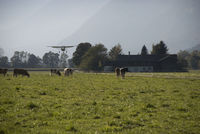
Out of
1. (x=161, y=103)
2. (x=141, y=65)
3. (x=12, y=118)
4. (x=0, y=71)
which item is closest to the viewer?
(x=12, y=118)

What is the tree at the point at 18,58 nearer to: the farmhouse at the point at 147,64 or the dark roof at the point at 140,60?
the farmhouse at the point at 147,64

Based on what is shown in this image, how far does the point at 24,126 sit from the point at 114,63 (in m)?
86.8

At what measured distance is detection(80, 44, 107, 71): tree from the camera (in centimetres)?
8394

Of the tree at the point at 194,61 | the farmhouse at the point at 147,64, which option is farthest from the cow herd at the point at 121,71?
the tree at the point at 194,61

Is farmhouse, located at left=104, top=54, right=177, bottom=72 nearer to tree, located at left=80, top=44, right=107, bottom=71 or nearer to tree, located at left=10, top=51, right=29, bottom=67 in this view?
tree, located at left=80, top=44, right=107, bottom=71

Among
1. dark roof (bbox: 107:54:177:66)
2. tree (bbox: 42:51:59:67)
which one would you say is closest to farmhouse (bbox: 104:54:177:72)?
dark roof (bbox: 107:54:177:66)

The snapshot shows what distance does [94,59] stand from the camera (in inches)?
3332

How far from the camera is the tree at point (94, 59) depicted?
8394 centimetres

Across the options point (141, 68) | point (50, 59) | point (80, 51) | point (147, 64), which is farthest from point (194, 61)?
point (50, 59)

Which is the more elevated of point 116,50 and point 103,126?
point 116,50

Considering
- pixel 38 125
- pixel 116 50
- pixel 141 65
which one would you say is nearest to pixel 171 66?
pixel 141 65

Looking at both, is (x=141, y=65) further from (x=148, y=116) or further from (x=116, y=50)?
(x=148, y=116)

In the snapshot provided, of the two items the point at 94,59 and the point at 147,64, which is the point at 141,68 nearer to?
the point at 147,64

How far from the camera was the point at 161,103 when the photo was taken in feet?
39.1
